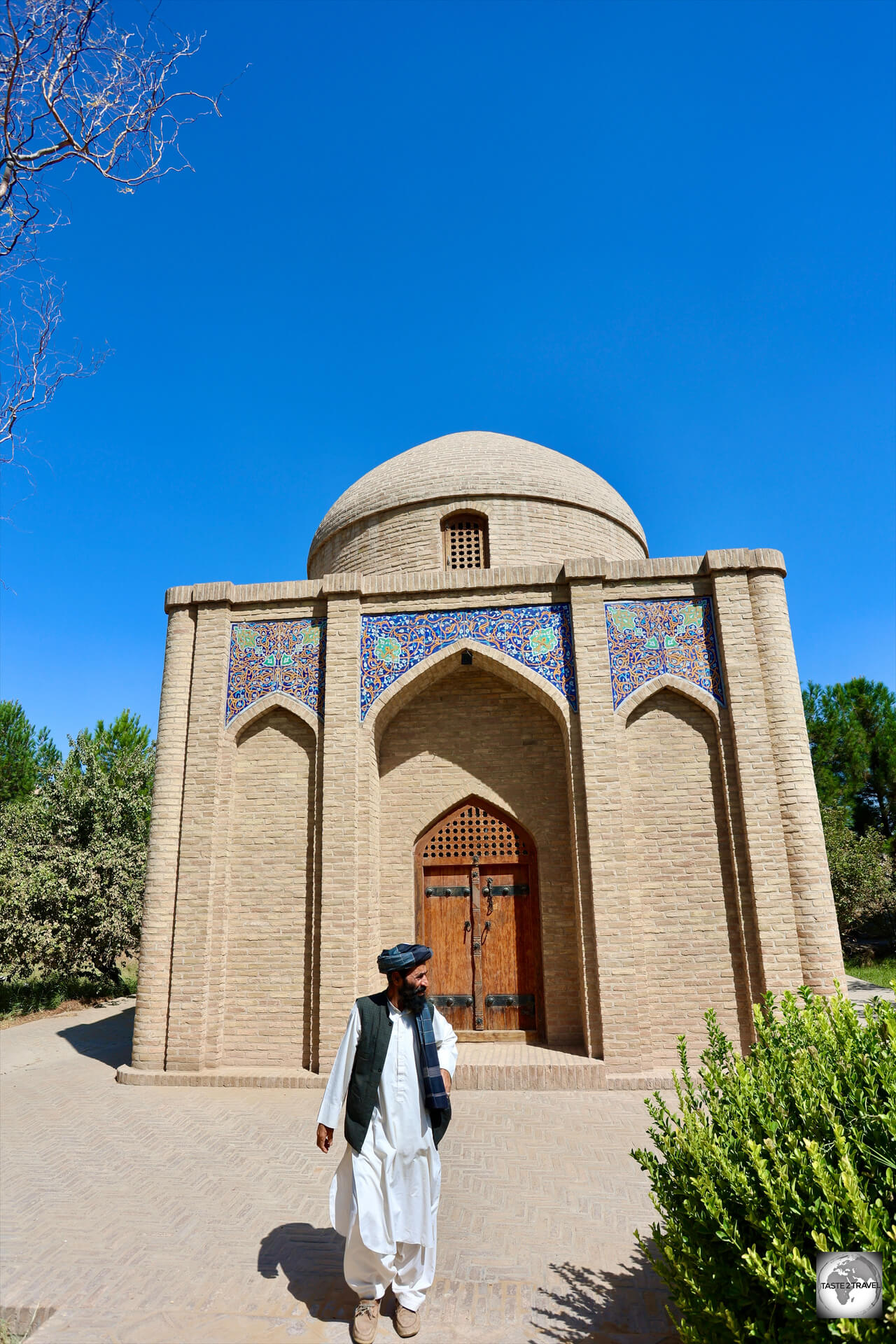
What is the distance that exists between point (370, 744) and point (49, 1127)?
13.5ft

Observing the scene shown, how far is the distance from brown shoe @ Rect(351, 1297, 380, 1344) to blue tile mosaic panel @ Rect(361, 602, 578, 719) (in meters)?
5.22

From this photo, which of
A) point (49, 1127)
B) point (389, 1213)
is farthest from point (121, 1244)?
point (49, 1127)

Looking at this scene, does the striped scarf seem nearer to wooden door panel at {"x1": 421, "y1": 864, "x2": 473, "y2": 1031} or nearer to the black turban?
the black turban

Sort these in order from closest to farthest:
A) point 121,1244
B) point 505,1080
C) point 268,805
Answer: point 121,1244, point 505,1080, point 268,805

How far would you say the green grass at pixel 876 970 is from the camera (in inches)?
572

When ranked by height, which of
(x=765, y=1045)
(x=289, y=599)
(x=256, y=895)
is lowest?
(x=765, y=1045)

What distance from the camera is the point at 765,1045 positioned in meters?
3.05

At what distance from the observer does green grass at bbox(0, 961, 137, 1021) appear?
11.7 meters

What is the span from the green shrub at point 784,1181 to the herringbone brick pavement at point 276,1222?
3.10 feet

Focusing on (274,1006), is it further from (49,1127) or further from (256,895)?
(49,1127)

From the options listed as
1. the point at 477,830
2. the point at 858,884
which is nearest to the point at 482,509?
the point at 477,830

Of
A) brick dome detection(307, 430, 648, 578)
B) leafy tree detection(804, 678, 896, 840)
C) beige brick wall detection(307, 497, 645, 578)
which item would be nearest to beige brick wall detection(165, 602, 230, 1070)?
beige brick wall detection(307, 497, 645, 578)

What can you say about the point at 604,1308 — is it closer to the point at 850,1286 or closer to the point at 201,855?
the point at 850,1286

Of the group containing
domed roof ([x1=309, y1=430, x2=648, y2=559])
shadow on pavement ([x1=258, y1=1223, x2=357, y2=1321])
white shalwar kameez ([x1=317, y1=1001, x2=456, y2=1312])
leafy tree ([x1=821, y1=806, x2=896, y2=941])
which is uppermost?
domed roof ([x1=309, y1=430, x2=648, y2=559])
